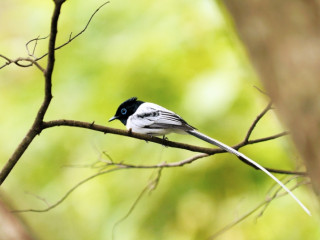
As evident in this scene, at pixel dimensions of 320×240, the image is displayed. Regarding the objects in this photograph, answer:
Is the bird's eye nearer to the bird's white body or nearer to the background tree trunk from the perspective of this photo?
the bird's white body

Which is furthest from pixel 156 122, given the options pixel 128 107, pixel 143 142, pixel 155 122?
pixel 143 142

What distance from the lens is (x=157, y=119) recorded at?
3648 millimetres

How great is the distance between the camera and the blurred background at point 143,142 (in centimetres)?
439

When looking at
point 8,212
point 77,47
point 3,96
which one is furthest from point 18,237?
point 3,96

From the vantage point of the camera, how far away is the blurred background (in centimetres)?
439

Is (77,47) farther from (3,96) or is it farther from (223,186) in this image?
(223,186)

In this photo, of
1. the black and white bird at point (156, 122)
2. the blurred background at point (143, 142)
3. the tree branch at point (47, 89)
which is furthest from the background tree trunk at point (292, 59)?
the blurred background at point (143, 142)

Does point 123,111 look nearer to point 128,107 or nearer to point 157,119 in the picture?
point 128,107

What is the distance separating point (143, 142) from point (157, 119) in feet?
4.45

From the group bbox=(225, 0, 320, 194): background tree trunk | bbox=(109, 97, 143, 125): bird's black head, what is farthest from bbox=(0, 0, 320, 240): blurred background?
bbox=(225, 0, 320, 194): background tree trunk

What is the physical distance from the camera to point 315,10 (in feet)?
4.15

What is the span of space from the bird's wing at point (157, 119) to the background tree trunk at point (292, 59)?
2214mm

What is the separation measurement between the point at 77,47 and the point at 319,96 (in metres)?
4.84

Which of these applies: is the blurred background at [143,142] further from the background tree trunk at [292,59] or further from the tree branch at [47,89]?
the background tree trunk at [292,59]
